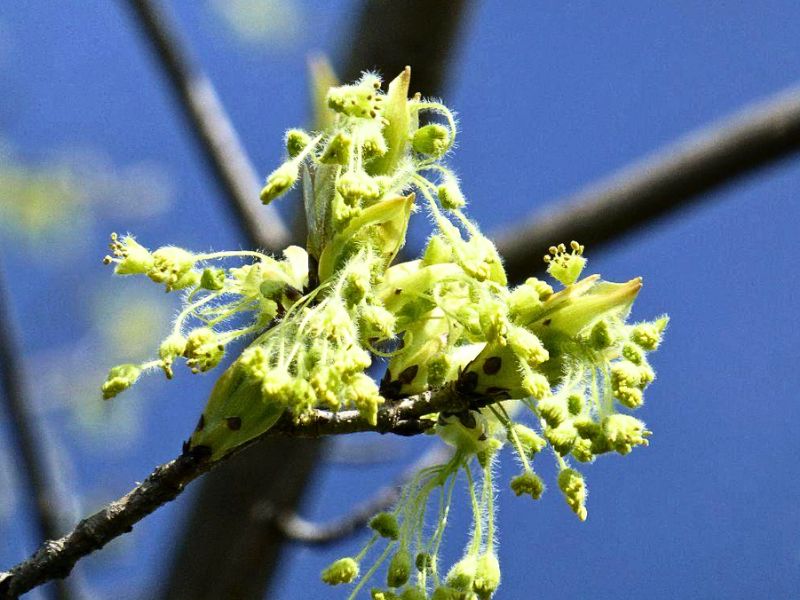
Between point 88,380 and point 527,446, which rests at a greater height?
point 88,380

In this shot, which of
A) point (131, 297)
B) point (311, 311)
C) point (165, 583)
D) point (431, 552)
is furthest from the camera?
point (131, 297)

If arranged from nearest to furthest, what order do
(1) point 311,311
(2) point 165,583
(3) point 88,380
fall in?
(1) point 311,311 → (2) point 165,583 → (3) point 88,380

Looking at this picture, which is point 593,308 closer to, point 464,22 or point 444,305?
point 444,305

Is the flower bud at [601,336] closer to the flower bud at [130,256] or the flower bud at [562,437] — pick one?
the flower bud at [562,437]

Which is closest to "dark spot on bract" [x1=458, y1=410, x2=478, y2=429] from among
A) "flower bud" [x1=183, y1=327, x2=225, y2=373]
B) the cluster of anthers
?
the cluster of anthers

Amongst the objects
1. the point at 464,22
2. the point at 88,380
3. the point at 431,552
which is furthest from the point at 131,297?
the point at 431,552

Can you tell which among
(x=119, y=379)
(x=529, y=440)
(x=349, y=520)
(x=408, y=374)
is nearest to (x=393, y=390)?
(x=408, y=374)

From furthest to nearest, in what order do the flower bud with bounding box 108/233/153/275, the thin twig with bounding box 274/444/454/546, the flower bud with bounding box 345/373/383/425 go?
the thin twig with bounding box 274/444/454/546 < the flower bud with bounding box 108/233/153/275 < the flower bud with bounding box 345/373/383/425

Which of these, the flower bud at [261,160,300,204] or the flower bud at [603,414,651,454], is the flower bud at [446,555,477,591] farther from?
the flower bud at [261,160,300,204]
